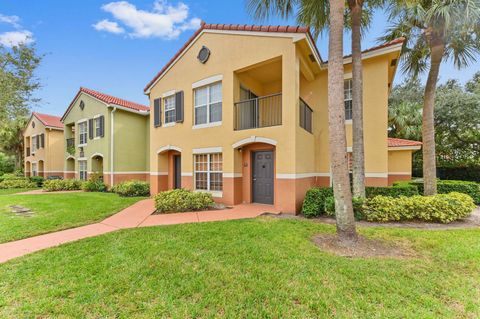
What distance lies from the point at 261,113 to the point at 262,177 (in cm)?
332

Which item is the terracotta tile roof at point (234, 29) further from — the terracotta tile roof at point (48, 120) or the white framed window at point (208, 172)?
the terracotta tile roof at point (48, 120)

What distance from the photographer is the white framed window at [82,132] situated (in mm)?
19312

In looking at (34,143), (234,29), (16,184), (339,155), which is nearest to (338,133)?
(339,155)

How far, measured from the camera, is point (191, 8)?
12.2m

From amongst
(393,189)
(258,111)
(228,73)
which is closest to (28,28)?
(228,73)

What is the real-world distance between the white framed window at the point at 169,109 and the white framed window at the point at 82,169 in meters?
11.7

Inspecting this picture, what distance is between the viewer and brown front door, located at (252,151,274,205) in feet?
33.1

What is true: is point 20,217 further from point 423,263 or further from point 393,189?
point 393,189

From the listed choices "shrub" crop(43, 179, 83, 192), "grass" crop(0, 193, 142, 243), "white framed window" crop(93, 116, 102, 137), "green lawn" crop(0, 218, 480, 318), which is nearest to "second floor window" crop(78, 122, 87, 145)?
"white framed window" crop(93, 116, 102, 137)

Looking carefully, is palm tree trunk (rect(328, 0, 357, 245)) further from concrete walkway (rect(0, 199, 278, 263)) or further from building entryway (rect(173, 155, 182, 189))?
building entryway (rect(173, 155, 182, 189))

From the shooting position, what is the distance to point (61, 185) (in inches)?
703

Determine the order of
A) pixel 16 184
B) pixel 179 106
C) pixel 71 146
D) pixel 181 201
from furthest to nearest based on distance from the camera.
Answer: pixel 16 184 → pixel 71 146 → pixel 179 106 → pixel 181 201

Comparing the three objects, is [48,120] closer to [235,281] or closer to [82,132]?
[82,132]

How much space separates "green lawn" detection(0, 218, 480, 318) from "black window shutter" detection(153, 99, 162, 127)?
8.87 meters
